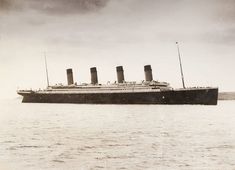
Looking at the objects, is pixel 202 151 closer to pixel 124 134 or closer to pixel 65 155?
pixel 65 155

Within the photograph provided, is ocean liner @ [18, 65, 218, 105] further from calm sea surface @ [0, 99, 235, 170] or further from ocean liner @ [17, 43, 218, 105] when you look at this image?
calm sea surface @ [0, 99, 235, 170]

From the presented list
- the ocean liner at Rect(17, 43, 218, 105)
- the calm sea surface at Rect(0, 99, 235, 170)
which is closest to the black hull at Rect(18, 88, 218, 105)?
the ocean liner at Rect(17, 43, 218, 105)

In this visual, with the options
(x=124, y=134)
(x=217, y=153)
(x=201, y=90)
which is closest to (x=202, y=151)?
(x=217, y=153)

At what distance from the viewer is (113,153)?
6.52 meters

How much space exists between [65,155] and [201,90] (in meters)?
17.0

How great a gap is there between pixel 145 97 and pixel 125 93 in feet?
5.83

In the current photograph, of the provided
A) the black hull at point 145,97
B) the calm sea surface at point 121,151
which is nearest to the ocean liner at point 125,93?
the black hull at point 145,97

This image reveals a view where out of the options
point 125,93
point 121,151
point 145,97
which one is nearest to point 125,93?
point 125,93

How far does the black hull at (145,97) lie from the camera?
888 inches

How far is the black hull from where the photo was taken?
22.5m

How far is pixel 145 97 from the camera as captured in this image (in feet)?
81.0

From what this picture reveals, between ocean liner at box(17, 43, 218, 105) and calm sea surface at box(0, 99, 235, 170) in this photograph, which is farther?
ocean liner at box(17, 43, 218, 105)

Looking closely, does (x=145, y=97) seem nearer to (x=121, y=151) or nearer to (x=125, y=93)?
(x=125, y=93)

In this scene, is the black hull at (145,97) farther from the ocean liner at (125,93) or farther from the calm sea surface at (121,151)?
the calm sea surface at (121,151)
